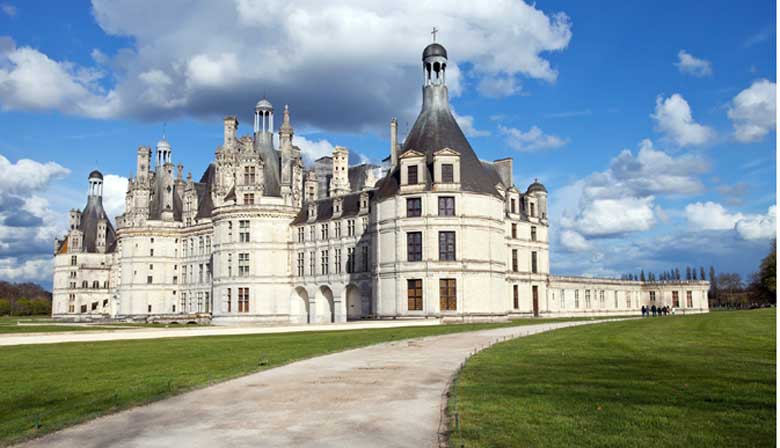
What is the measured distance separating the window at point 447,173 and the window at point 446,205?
1.27m

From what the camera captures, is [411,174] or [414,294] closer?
[414,294]

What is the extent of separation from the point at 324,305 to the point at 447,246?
18628 mm

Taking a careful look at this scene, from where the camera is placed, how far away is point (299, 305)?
222 feet

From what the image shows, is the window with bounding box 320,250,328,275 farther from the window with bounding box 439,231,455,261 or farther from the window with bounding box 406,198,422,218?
the window with bounding box 439,231,455,261

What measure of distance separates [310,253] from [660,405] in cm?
5560

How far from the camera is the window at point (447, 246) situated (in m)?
51.0

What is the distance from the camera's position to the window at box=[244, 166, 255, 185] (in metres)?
66.1

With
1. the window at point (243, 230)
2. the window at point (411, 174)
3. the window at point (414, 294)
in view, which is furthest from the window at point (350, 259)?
the window at point (411, 174)

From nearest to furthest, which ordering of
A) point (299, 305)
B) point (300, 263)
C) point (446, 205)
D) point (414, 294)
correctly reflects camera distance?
1. point (414, 294)
2. point (446, 205)
3. point (300, 263)
4. point (299, 305)

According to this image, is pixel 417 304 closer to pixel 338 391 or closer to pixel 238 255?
pixel 238 255

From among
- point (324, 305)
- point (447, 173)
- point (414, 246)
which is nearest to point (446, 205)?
point (447, 173)

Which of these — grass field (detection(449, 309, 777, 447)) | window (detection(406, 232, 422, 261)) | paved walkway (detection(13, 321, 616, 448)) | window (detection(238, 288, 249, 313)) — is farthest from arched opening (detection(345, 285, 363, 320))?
paved walkway (detection(13, 321, 616, 448))

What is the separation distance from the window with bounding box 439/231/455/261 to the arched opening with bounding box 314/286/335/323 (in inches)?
667

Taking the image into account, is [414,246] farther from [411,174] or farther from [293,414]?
[293,414]
